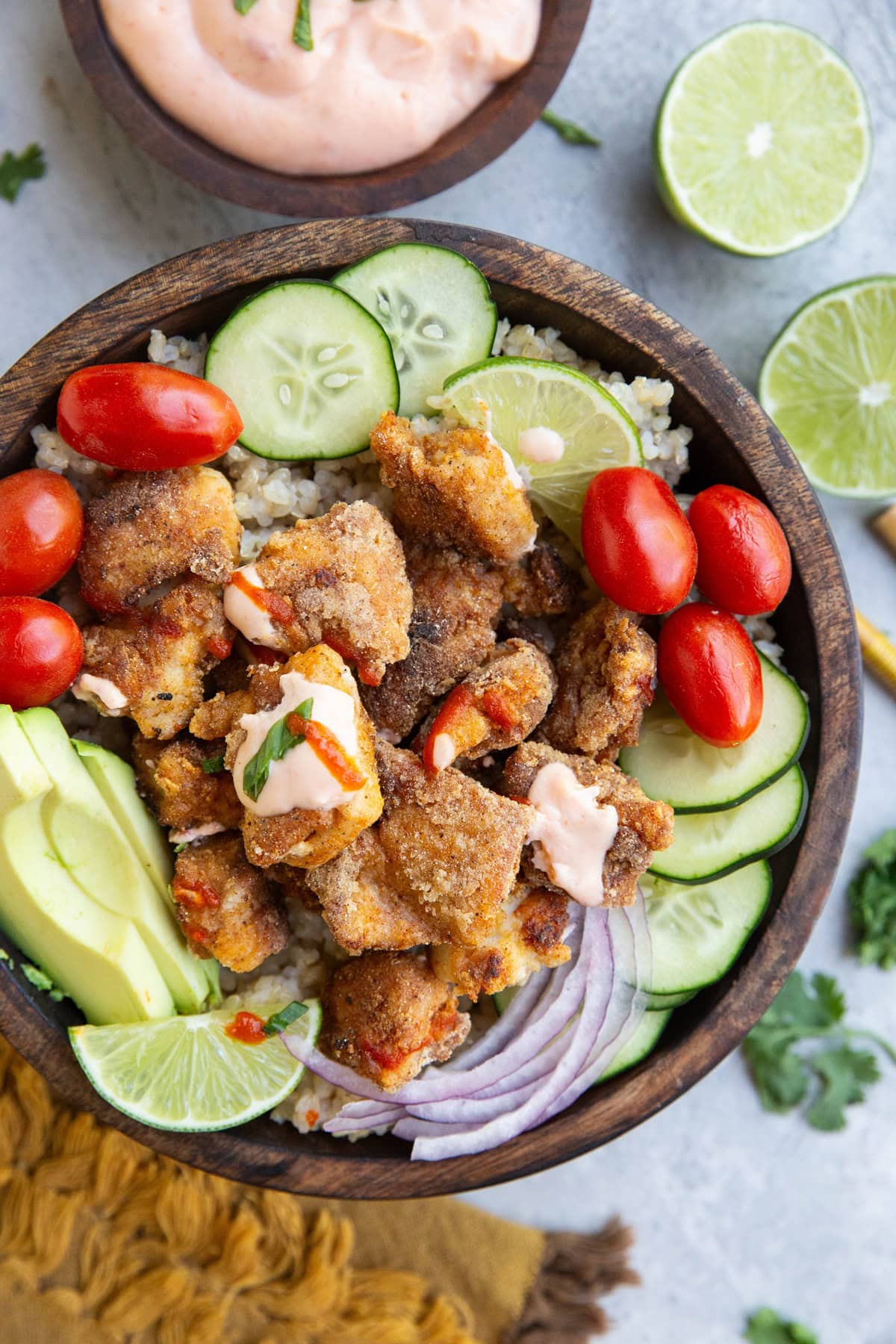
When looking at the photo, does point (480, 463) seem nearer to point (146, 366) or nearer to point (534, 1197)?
point (146, 366)

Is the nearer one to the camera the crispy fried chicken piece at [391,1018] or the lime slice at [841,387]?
the crispy fried chicken piece at [391,1018]

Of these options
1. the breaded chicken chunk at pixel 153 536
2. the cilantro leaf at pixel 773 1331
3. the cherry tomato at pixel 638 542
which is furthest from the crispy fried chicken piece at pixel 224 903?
the cilantro leaf at pixel 773 1331

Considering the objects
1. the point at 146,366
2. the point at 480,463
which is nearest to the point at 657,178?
the point at 480,463

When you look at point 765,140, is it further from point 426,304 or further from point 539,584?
point 539,584

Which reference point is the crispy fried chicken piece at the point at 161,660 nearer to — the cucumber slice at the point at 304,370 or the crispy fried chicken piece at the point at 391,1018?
the cucumber slice at the point at 304,370

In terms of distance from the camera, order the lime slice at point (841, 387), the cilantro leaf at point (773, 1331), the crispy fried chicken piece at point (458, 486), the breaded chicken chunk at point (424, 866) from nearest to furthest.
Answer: the breaded chicken chunk at point (424, 866), the crispy fried chicken piece at point (458, 486), the lime slice at point (841, 387), the cilantro leaf at point (773, 1331)

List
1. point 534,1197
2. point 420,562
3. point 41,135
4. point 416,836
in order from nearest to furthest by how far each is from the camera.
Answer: point 416,836
point 420,562
point 41,135
point 534,1197

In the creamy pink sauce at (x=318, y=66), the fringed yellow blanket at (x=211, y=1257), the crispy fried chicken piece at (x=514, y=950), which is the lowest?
the fringed yellow blanket at (x=211, y=1257)

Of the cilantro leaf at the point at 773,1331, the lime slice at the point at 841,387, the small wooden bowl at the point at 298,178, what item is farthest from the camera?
the cilantro leaf at the point at 773,1331
